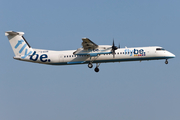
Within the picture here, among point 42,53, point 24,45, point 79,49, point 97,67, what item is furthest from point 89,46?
point 24,45

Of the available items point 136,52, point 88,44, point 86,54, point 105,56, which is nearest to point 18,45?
point 86,54

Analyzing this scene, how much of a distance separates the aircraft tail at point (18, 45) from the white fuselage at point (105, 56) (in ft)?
2.80

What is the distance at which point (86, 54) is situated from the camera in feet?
113

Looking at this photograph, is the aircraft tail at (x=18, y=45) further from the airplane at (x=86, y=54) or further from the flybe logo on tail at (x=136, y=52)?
the flybe logo on tail at (x=136, y=52)

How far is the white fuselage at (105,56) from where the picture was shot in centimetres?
3450

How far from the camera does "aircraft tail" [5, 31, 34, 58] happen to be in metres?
36.2

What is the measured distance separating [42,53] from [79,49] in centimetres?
511

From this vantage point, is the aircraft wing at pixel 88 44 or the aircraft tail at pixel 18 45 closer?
the aircraft wing at pixel 88 44

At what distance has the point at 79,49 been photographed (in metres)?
34.1

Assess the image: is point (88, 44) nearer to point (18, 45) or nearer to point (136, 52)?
point (136, 52)

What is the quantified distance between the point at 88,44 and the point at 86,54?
1416 mm

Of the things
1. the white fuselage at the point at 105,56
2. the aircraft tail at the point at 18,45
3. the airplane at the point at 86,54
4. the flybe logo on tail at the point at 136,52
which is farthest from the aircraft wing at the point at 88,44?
the aircraft tail at the point at 18,45

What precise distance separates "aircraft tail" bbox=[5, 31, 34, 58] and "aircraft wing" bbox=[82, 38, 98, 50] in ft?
Answer: 23.7

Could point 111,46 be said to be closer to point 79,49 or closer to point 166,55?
point 79,49
